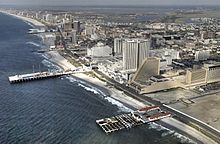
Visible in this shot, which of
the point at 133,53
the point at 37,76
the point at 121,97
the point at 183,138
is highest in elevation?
the point at 133,53

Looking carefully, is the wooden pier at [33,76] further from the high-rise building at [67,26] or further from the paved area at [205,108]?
the high-rise building at [67,26]

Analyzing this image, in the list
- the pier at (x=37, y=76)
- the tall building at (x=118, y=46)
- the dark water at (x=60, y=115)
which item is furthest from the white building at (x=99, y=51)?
the dark water at (x=60, y=115)

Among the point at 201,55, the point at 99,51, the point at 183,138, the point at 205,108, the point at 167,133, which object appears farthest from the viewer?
the point at 99,51

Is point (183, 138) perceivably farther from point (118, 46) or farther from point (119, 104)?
point (118, 46)

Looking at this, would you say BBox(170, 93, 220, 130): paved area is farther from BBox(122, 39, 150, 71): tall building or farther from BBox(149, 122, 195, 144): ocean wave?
BBox(122, 39, 150, 71): tall building

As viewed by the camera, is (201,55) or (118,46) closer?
(201,55)

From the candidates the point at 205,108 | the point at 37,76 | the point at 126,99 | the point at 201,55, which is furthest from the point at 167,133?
the point at 201,55

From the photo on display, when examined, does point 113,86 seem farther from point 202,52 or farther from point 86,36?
point 86,36
